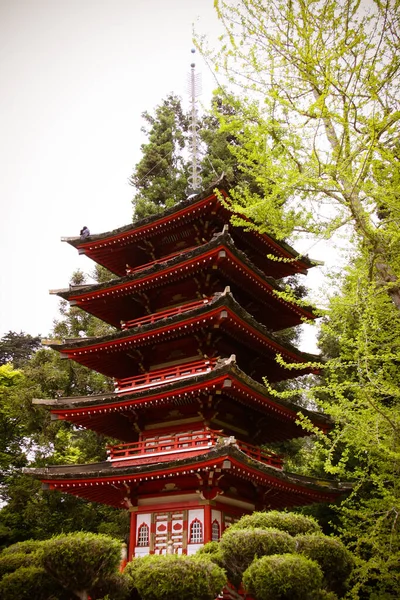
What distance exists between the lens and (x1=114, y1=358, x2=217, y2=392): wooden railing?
1438 centimetres

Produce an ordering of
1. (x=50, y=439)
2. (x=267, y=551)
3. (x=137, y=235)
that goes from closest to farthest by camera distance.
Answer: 1. (x=267, y=551)
2. (x=137, y=235)
3. (x=50, y=439)

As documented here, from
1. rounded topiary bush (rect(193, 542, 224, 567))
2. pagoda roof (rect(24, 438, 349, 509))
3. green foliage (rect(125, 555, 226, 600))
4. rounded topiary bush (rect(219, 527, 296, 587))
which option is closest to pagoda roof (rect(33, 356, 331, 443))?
pagoda roof (rect(24, 438, 349, 509))

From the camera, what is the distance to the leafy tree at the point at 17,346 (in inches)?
1741

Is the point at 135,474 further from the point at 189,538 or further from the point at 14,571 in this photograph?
the point at 14,571

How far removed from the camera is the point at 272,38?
9.45 meters

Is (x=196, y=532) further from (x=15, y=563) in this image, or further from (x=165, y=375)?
(x=15, y=563)

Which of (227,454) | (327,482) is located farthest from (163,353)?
(327,482)

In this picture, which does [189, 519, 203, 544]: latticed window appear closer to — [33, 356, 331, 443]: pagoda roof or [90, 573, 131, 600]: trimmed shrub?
[33, 356, 331, 443]: pagoda roof

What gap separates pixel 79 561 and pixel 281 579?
321 centimetres

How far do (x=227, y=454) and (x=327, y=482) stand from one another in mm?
5189

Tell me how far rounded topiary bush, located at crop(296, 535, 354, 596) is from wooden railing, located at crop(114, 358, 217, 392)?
5.92 m

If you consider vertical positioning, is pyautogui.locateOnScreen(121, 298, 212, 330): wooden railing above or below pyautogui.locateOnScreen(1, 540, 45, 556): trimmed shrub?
above

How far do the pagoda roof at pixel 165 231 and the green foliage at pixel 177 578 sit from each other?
10106mm

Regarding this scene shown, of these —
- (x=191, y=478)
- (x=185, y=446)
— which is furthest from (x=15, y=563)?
(x=185, y=446)
